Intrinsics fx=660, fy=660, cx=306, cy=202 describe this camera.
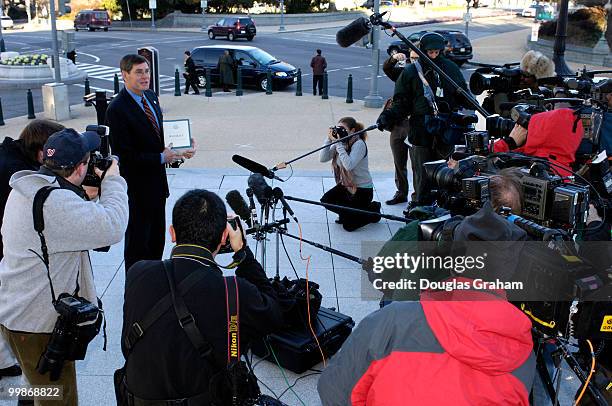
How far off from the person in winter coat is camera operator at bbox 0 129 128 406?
18.2 metres

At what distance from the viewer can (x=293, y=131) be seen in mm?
14484

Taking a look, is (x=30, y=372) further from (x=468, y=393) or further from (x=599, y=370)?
(x=599, y=370)

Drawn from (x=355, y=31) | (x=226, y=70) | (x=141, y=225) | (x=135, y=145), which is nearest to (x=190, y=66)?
(x=226, y=70)

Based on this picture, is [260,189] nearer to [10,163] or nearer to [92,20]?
[10,163]

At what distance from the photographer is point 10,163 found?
4.32 metres

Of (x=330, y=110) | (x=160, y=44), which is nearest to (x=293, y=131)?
(x=330, y=110)

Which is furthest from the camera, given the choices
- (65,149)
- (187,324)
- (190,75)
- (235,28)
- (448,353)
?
(235,28)

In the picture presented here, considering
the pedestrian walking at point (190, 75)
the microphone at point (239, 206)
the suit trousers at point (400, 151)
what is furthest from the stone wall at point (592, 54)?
the microphone at point (239, 206)

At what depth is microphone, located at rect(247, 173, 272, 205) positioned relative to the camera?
5.10 m

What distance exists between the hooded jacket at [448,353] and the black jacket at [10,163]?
9.31ft

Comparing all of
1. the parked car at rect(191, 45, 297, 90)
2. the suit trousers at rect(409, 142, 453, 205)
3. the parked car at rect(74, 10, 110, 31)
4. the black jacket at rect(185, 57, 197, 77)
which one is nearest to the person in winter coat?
the parked car at rect(191, 45, 297, 90)

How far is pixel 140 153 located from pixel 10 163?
1.66 meters

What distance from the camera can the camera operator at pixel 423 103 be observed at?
754 cm

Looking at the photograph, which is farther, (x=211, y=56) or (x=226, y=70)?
(x=211, y=56)
